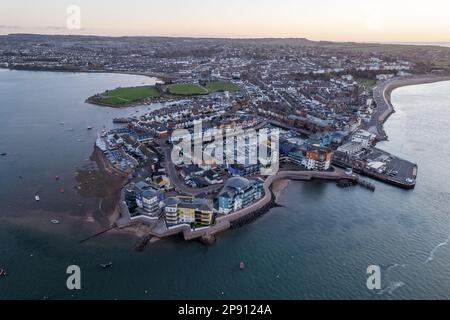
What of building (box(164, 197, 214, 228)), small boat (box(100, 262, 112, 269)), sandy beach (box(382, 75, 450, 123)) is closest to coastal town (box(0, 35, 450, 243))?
building (box(164, 197, 214, 228))

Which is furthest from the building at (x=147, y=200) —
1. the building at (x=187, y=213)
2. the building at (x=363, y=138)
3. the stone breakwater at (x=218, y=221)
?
the building at (x=363, y=138)

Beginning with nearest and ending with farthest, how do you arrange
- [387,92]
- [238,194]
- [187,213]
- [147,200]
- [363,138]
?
[187,213] → [147,200] → [238,194] → [363,138] → [387,92]

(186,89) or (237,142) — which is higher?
(186,89)

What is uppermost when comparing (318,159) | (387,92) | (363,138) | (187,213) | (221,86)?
(221,86)

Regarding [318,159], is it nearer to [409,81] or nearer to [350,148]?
[350,148]

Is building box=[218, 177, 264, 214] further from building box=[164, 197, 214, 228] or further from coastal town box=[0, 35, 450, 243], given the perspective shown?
building box=[164, 197, 214, 228]

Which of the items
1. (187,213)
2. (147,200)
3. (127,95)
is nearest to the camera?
(187,213)

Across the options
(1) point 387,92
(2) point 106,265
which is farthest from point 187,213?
(1) point 387,92
